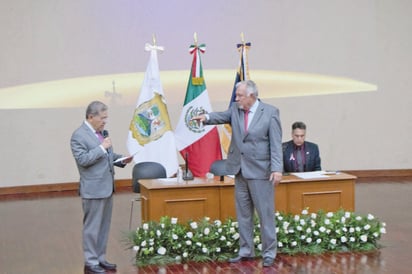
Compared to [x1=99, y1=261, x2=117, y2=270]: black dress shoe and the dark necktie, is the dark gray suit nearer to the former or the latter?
the dark necktie

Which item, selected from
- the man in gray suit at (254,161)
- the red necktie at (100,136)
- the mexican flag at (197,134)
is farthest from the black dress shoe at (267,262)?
the mexican flag at (197,134)

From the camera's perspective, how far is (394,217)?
679 cm

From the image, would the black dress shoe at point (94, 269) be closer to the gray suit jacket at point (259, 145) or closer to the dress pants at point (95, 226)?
the dress pants at point (95, 226)

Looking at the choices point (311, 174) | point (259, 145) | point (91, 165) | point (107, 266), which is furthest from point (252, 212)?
point (91, 165)

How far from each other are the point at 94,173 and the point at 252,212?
4.11 feet

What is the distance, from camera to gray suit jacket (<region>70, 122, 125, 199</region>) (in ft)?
14.7

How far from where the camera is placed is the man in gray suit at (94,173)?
449cm

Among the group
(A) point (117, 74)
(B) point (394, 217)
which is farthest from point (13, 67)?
(B) point (394, 217)

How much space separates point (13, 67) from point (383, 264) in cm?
642

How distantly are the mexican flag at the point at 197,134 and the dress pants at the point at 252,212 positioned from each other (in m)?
1.81

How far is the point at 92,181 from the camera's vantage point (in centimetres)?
454

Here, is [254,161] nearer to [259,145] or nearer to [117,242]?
[259,145]

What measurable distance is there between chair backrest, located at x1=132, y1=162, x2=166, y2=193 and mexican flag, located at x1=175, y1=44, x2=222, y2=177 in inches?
19.9

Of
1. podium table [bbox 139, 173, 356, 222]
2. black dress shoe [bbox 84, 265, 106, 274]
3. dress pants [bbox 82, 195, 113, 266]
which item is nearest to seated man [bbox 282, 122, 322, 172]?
podium table [bbox 139, 173, 356, 222]
